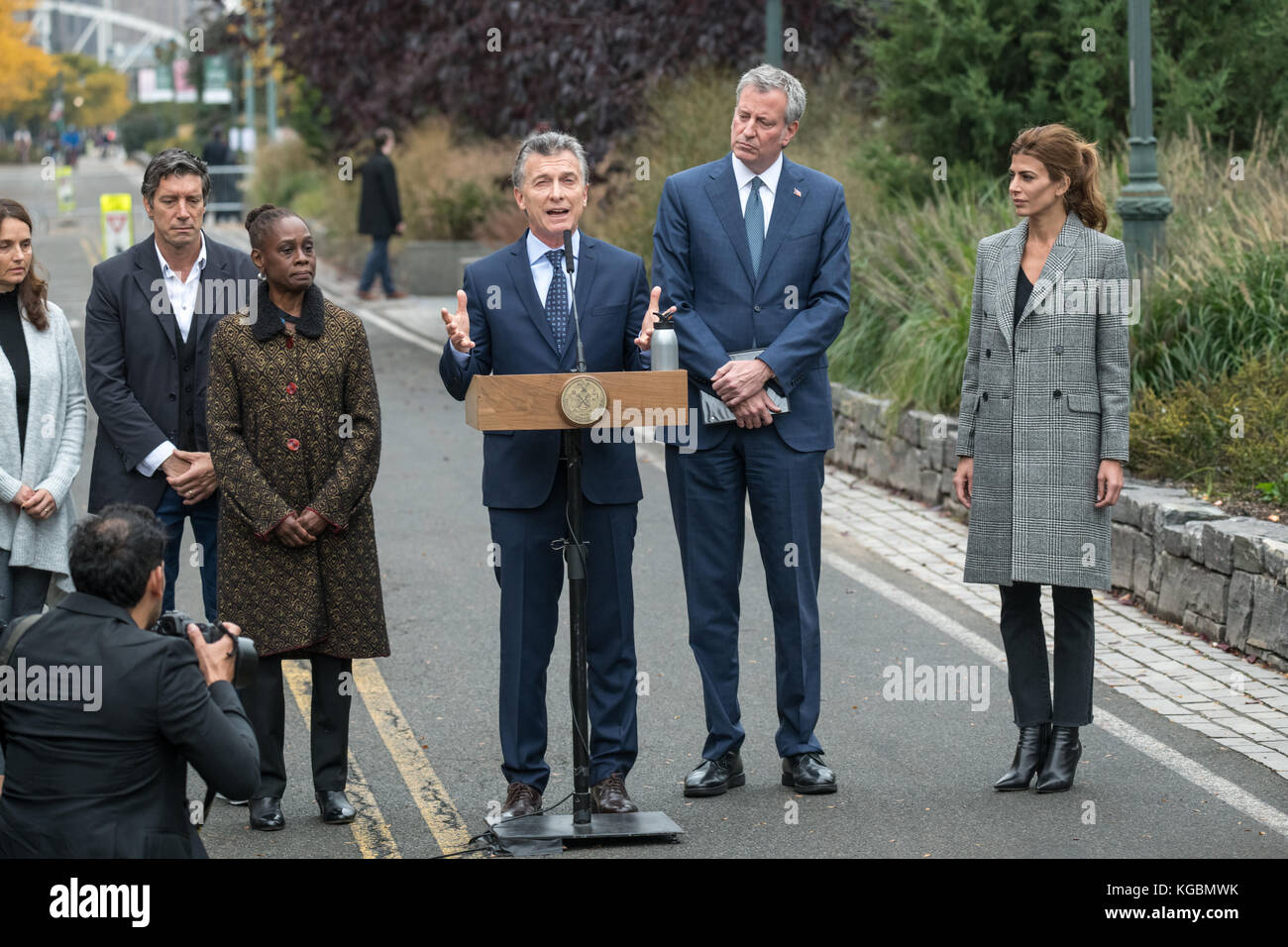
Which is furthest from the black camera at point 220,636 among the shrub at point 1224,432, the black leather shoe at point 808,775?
the shrub at point 1224,432

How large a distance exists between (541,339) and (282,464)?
36.3 inches

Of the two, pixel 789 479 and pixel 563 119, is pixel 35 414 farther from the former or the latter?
pixel 563 119

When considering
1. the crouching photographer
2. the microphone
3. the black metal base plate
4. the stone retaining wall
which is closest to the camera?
the crouching photographer

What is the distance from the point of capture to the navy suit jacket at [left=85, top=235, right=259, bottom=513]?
6.00 meters

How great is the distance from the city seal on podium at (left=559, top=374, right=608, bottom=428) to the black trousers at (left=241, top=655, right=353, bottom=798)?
4.39 feet

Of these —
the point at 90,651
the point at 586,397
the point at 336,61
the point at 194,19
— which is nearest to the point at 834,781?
the point at 586,397

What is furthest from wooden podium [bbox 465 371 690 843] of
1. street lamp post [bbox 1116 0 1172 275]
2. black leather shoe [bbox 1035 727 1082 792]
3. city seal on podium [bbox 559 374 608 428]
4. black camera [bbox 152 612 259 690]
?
street lamp post [bbox 1116 0 1172 275]

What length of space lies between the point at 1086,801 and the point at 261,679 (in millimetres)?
2718

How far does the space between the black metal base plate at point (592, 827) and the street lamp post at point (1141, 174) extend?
6280 mm

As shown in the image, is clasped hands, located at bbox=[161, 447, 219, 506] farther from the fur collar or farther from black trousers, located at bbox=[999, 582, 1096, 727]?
black trousers, located at bbox=[999, 582, 1096, 727]

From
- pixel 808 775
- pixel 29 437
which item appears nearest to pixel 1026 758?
pixel 808 775

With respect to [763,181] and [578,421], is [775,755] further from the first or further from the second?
[763,181]

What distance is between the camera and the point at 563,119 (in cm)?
2034

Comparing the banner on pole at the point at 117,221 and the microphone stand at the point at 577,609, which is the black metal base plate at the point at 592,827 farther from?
the banner on pole at the point at 117,221
